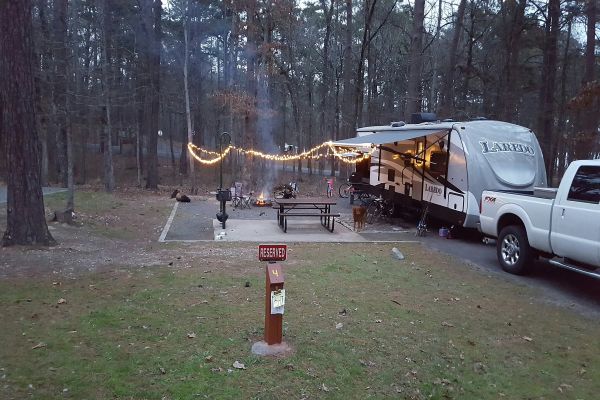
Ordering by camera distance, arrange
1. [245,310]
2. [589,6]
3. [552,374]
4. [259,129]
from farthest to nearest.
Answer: [259,129] < [589,6] < [245,310] < [552,374]

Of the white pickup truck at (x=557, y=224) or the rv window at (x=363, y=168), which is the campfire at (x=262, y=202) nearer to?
the rv window at (x=363, y=168)

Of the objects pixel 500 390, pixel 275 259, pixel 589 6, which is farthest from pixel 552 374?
pixel 589 6

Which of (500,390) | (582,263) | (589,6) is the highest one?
(589,6)

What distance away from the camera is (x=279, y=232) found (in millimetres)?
11617

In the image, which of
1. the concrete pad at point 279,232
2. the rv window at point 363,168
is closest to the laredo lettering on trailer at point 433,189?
the concrete pad at point 279,232

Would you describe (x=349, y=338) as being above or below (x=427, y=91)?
below

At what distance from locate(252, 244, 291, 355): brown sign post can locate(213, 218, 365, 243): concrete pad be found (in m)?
5.65

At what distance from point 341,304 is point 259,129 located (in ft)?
48.2

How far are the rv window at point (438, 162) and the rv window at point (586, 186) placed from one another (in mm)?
4813

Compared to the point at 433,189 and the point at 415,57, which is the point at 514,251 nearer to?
the point at 433,189

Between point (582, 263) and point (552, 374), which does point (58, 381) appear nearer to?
point (552, 374)

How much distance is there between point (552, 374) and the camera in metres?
4.35

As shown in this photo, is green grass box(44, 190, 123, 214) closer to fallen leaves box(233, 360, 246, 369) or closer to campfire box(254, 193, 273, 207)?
campfire box(254, 193, 273, 207)

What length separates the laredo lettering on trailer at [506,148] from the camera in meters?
10.6
